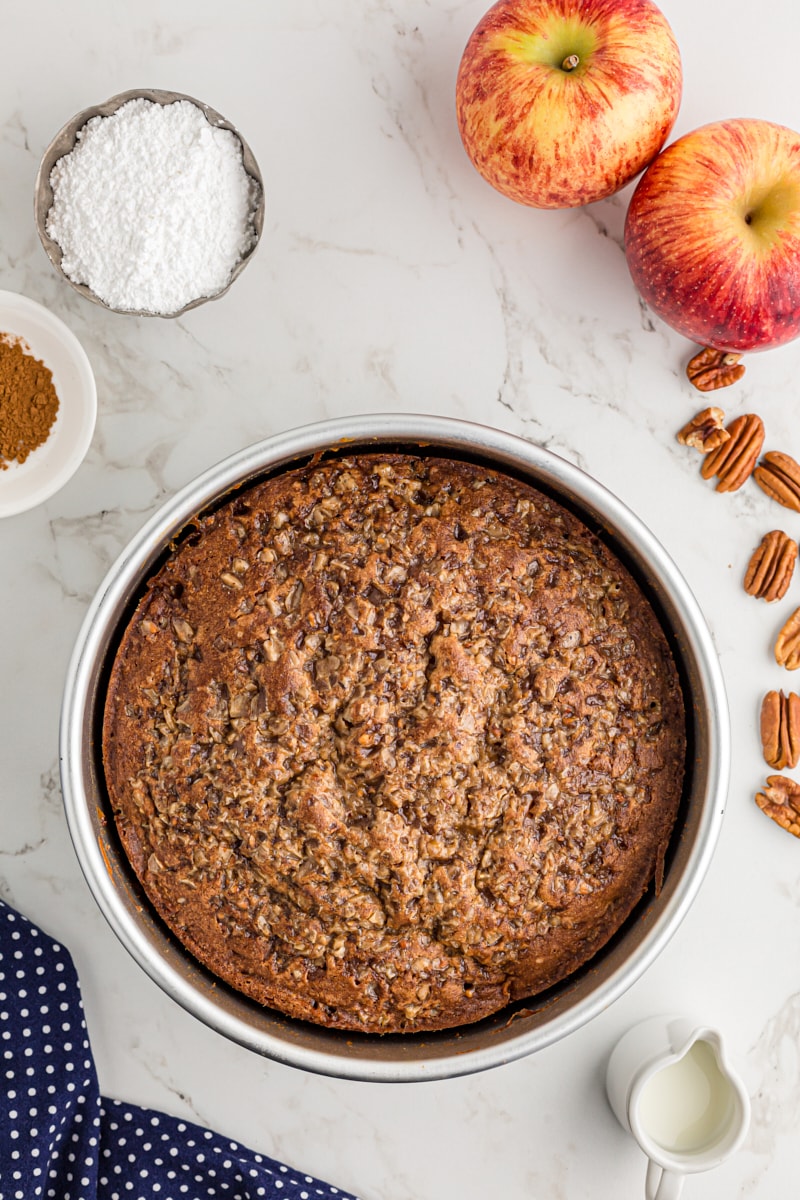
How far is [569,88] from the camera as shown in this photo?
183cm

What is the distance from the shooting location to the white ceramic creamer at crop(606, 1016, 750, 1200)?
6.48 feet

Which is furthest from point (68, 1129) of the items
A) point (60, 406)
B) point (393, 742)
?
point (60, 406)

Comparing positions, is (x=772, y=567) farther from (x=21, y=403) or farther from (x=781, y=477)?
(x=21, y=403)

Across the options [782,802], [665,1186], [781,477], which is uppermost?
[781,477]

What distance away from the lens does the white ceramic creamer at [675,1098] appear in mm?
1975

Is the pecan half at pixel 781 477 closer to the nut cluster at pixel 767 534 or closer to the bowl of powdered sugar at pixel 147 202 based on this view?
the nut cluster at pixel 767 534

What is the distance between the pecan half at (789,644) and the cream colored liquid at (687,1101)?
0.80 metres

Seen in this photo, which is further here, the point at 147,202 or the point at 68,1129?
the point at 68,1129

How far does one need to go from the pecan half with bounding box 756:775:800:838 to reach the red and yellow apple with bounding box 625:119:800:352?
92 centimetres

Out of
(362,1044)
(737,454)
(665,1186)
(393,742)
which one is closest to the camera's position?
(393,742)

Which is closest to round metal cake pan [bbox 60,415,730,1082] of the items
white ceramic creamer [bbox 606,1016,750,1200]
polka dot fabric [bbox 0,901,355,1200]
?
white ceramic creamer [bbox 606,1016,750,1200]

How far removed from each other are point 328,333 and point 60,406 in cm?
57

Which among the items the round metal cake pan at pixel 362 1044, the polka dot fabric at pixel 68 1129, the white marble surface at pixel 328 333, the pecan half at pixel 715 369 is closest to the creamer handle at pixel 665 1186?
the white marble surface at pixel 328 333

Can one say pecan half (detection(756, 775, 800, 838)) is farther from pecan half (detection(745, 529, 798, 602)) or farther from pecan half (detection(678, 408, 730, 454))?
pecan half (detection(678, 408, 730, 454))
